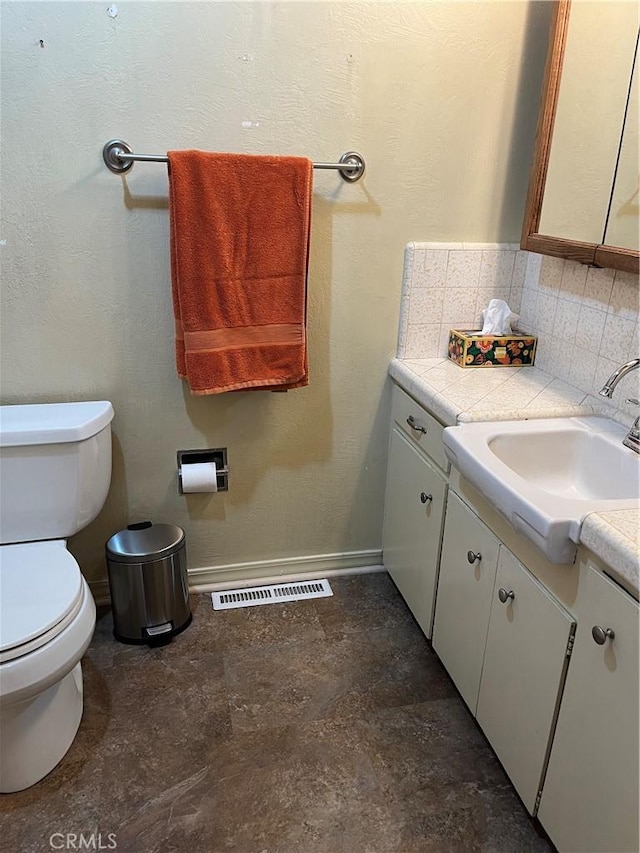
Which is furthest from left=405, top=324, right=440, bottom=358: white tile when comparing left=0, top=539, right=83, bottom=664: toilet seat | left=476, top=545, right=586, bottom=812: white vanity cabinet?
left=0, top=539, right=83, bottom=664: toilet seat

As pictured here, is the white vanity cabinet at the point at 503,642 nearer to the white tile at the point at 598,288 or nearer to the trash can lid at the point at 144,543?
the white tile at the point at 598,288

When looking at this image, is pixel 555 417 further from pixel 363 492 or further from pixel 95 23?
pixel 95 23

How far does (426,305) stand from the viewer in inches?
78.9

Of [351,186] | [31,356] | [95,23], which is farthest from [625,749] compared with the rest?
[95,23]

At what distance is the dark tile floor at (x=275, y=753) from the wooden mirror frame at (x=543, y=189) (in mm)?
1234

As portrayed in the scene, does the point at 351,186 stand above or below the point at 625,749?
above

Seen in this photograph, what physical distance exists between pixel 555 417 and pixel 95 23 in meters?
1.53

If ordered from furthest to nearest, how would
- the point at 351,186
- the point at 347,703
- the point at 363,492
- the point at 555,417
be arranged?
the point at 363,492, the point at 351,186, the point at 347,703, the point at 555,417

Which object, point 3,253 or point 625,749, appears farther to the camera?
point 3,253

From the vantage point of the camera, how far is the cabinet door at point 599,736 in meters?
1.01

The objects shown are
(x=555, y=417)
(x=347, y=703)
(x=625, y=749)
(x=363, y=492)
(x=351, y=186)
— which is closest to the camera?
(x=625, y=749)

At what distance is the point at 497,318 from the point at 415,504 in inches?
26.0

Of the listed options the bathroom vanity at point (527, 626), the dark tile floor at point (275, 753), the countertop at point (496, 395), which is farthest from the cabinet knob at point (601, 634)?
the dark tile floor at point (275, 753)

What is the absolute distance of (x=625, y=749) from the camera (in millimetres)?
1019
